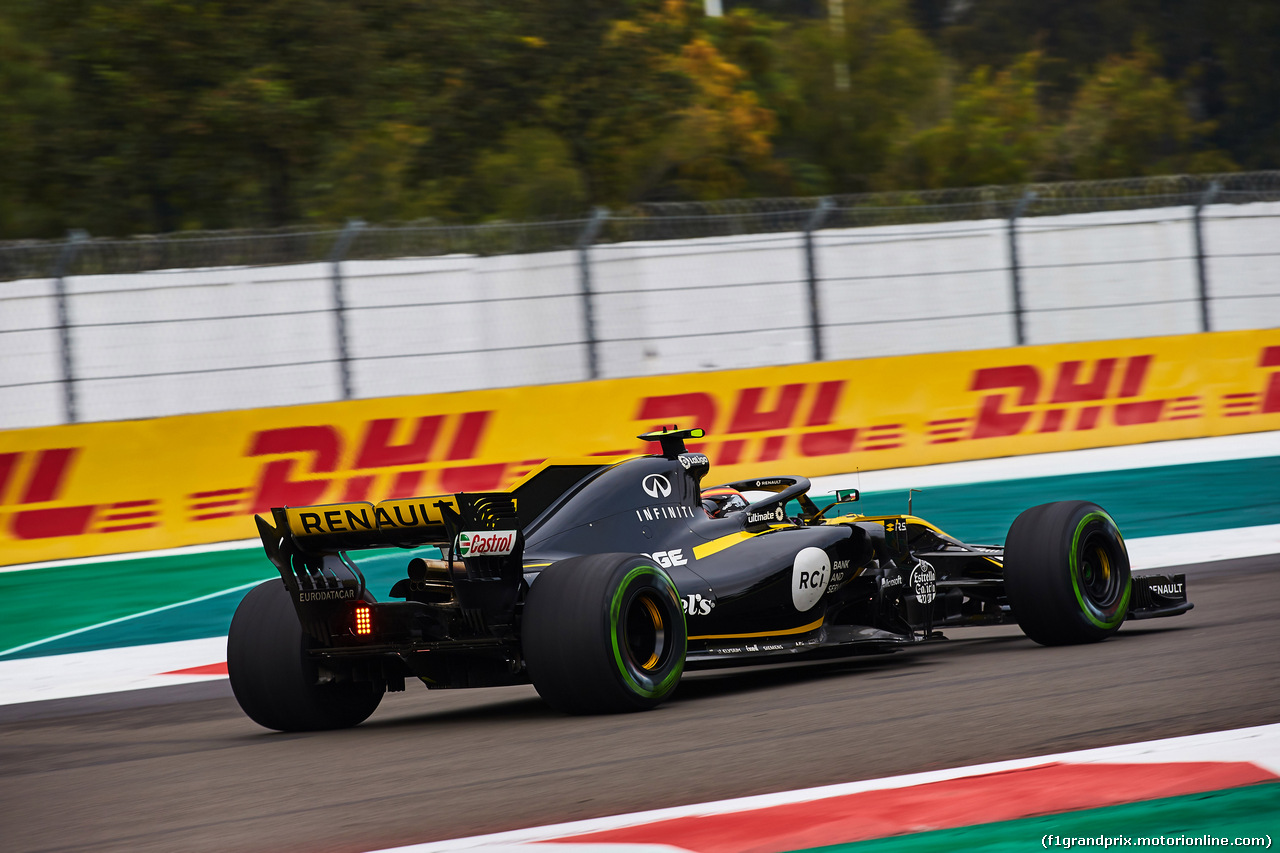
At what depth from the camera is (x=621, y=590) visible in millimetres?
6559

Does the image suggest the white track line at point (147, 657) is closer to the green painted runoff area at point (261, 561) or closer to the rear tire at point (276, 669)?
the green painted runoff area at point (261, 561)

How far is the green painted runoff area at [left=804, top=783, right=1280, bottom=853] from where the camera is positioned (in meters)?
4.29

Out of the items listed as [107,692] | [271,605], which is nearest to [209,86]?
[107,692]

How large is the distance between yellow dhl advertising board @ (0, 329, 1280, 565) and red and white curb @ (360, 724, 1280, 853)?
9403mm

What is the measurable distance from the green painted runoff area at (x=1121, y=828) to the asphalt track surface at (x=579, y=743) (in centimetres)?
81

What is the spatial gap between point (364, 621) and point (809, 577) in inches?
84.6

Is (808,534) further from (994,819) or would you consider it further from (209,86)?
(209,86)

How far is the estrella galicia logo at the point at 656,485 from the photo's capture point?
7.72 metres

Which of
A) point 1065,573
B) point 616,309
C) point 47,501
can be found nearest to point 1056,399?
point 616,309

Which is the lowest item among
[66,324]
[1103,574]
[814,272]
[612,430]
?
[1103,574]

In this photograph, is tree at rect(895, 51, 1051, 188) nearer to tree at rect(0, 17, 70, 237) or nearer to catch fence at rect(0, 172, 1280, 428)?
catch fence at rect(0, 172, 1280, 428)

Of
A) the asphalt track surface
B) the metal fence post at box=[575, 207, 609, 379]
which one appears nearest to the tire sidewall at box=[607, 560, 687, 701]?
the asphalt track surface

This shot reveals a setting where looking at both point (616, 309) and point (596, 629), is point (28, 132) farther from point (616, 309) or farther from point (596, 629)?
point (596, 629)

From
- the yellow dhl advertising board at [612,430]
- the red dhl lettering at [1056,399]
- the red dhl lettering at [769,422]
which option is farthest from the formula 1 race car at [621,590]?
the red dhl lettering at [1056,399]
